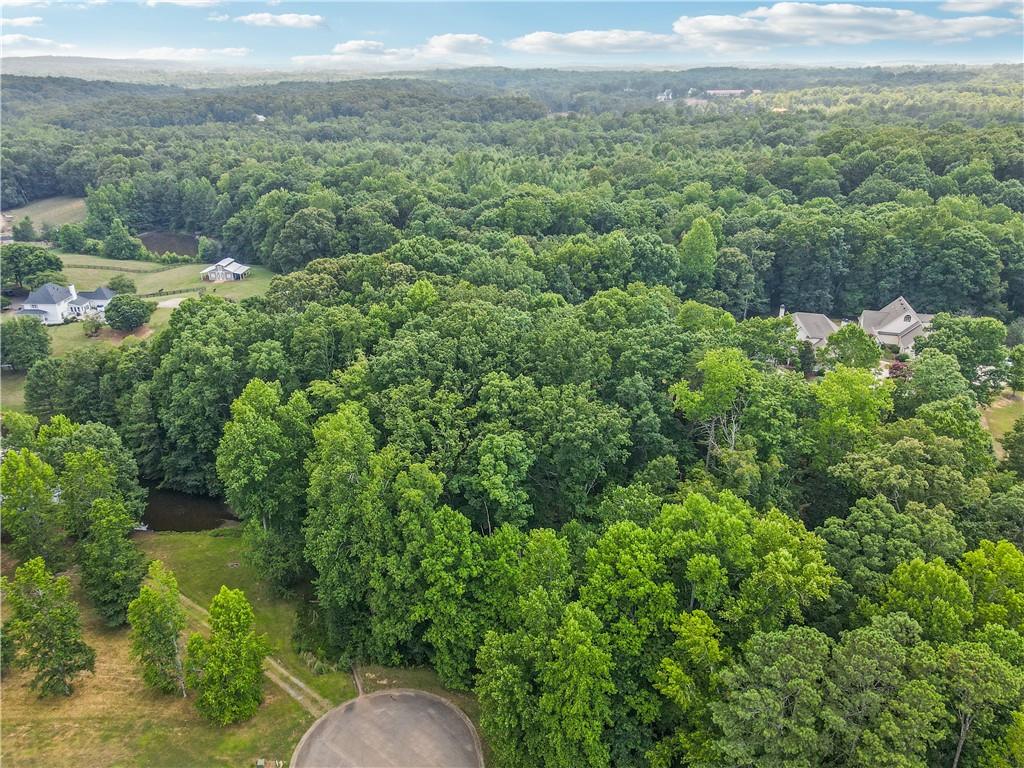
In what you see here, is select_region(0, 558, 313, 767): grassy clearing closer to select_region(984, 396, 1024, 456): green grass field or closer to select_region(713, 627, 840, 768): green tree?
select_region(713, 627, 840, 768): green tree

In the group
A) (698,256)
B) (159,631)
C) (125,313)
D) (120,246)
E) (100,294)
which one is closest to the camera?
(159,631)

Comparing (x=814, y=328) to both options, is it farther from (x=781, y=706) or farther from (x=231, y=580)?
(x=231, y=580)

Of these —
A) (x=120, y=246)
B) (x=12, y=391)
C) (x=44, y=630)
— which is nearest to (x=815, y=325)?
(x=44, y=630)

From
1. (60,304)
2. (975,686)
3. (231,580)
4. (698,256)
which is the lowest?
(231,580)

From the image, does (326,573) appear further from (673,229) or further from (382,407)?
(673,229)

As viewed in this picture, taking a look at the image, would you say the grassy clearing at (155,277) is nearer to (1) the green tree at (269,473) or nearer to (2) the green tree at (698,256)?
(1) the green tree at (269,473)

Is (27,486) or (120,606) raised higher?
(27,486)

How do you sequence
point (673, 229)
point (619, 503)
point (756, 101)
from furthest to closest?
point (756, 101) < point (673, 229) < point (619, 503)

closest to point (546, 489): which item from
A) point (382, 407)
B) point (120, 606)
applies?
point (382, 407)

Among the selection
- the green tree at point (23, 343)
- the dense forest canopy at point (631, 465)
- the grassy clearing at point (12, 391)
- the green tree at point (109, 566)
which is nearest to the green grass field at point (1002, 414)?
the dense forest canopy at point (631, 465)
